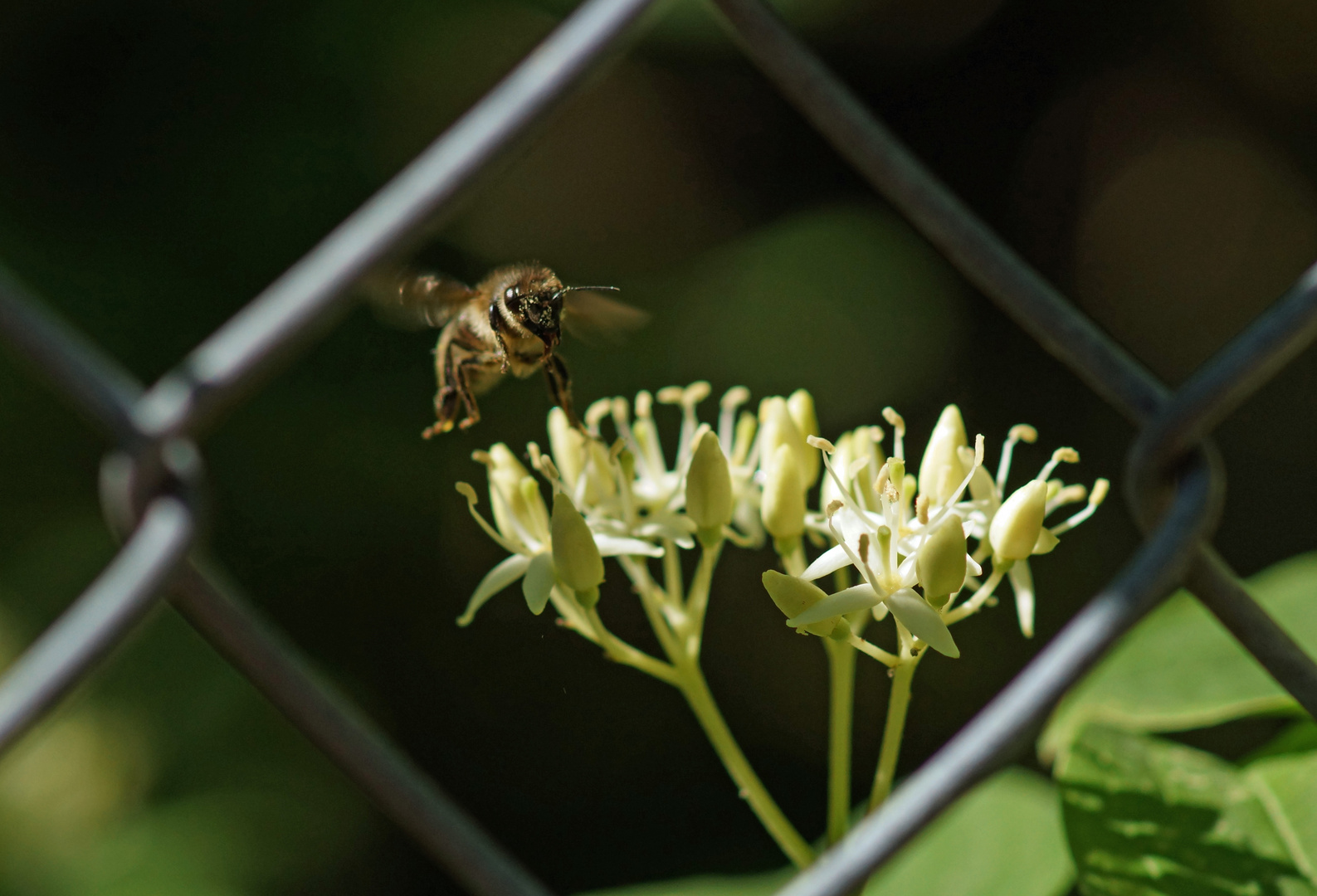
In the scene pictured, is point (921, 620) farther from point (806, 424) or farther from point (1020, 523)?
point (806, 424)

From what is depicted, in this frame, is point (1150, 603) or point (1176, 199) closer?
point (1150, 603)

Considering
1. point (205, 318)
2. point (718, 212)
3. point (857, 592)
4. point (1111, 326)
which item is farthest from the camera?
point (1111, 326)

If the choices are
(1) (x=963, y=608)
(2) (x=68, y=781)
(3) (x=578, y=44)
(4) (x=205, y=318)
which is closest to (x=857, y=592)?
(1) (x=963, y=608)

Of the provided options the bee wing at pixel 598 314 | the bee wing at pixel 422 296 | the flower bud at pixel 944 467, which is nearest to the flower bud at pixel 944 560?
the flower bud at pixel 944 467

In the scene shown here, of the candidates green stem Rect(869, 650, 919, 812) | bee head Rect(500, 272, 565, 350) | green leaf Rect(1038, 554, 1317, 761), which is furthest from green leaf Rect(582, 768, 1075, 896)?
bee head Rect(500, 272, 565, 350)

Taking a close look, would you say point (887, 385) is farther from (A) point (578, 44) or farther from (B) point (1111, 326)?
(A) point (578, 44)

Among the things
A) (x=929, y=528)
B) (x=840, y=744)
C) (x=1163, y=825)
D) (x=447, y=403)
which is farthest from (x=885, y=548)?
(x=447, y=403)
